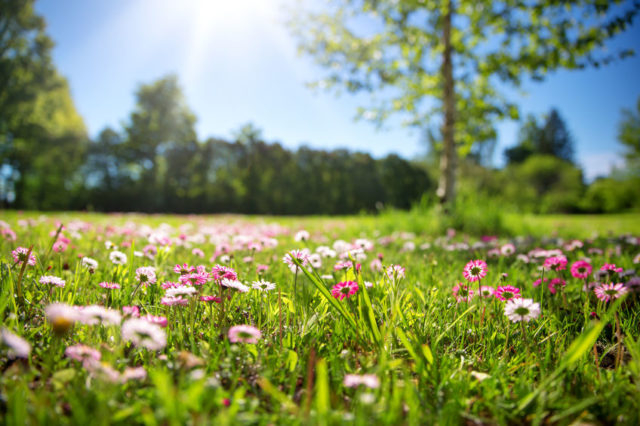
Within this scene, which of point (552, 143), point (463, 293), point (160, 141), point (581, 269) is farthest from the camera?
point (552, 143)

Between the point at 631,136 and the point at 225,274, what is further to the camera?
the point at 631,136

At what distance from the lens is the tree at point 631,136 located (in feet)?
77.3

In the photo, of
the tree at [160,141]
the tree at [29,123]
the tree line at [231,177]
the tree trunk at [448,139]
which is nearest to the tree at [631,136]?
the tree line at [231,177]

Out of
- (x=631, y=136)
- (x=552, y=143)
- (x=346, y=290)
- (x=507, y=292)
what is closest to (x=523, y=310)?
(x=507, y=292)

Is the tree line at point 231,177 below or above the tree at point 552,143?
below

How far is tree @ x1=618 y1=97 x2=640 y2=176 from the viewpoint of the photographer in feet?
77.3

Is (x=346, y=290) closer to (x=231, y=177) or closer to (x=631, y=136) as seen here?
(x=231, y=177)

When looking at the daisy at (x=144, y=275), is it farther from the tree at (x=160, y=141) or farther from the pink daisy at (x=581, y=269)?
the tree at (x=160, y=141)

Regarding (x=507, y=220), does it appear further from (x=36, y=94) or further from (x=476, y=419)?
(x=36, y=94)

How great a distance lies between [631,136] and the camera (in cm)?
2358

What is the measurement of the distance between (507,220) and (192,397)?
6.18 m

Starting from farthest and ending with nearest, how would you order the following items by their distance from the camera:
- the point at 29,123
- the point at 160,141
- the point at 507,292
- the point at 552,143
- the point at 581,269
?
the point at 552,143
the point at 160,141
the point at 29,123
the point at 581,269
the point at 507,292

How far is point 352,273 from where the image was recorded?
4.42ft

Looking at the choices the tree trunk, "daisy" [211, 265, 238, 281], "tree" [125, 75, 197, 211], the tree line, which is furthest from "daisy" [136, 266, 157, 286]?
"tree" [125, 75, 197, 211]
